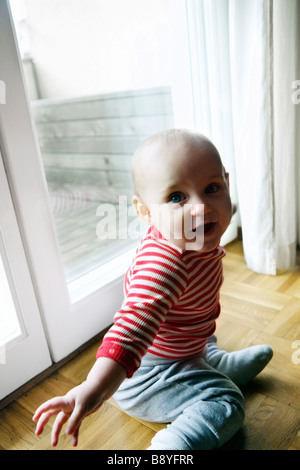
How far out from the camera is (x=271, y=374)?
0.89 meters

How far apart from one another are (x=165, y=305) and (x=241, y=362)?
32cm

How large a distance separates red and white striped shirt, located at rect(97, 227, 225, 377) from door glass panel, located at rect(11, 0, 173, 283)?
52cm

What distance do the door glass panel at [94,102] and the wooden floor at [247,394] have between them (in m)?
0.40

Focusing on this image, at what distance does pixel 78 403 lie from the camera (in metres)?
0.52

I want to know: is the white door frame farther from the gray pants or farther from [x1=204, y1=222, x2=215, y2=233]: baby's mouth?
[x1=204, y1=222, x2=215, y2=233]: baby's mouth

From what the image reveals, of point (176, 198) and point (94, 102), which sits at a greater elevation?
point (94, 102)

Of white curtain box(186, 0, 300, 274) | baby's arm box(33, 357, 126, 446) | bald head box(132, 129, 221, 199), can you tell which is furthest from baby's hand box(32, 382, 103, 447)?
white curtain box(186, 0, 300, 274)

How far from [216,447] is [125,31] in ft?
4.37

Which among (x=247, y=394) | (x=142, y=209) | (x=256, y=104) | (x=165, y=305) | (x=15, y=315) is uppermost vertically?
(x=256, y=104)

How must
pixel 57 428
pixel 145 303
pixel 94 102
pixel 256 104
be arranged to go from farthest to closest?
pixel 94 102 < pixel 256 104 < pixel 145 303 < pixel 57 428

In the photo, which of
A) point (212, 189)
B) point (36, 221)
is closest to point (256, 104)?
point (212, 189)

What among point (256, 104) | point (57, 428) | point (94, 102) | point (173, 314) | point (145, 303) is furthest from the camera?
point (94, 102)

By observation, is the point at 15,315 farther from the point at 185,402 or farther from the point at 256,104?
the point at 256,104

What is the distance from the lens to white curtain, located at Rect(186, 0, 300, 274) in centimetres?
114
